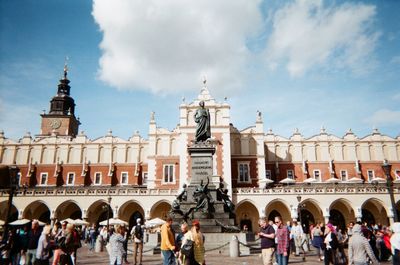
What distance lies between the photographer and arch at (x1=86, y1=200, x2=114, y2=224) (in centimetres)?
3346

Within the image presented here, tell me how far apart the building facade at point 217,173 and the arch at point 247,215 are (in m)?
0.11

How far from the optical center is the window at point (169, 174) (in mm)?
36938

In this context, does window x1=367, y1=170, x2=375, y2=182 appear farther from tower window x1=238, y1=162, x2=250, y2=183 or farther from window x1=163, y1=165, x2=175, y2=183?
window x1=163, y1=165, x2=175, y2=183

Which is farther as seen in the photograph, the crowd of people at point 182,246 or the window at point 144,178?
the window at point 144,178

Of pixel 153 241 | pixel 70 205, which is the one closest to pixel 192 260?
pixel 153 241

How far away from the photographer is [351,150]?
40469mm

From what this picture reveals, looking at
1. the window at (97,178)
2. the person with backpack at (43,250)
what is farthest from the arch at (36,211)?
the person with backpack at (43,250)

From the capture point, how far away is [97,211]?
120 ft

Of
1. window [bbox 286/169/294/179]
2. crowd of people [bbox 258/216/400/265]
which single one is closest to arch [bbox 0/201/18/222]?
window [bbox 286/169/294/179]

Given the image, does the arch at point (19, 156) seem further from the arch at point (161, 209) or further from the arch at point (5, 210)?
the arch at point (161, 209)

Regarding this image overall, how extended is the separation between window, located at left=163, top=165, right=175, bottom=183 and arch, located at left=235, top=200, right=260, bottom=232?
816cm

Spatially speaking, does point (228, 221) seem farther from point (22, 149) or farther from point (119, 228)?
point (22, 149)

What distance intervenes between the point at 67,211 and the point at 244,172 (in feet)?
67.0

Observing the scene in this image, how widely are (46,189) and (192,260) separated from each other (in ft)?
104
